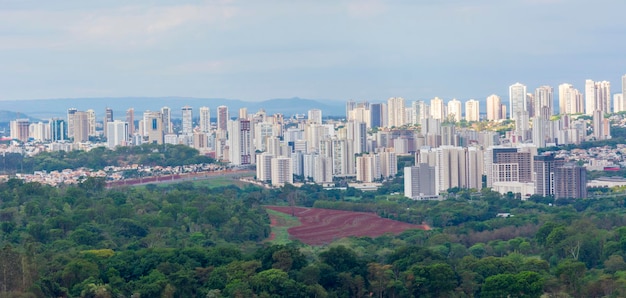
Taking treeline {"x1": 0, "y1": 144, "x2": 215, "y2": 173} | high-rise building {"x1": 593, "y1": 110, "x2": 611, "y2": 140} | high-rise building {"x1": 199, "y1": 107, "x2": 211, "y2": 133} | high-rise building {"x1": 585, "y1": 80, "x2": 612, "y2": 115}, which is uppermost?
high-rise building {"x1": 585, "y1": 80, "x2": 612, "y2": 115}

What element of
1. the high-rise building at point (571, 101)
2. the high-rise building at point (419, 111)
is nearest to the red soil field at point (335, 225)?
the high-rise building at point (419, 111)

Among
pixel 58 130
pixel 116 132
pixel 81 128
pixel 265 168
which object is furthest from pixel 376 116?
pixel 265 168

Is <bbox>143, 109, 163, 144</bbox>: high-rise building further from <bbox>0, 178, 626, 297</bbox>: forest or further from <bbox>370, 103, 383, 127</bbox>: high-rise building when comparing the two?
<bbox>0, 178, 626, 297</bbox>: forest

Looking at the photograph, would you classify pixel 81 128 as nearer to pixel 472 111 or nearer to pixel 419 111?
pixel 419 111

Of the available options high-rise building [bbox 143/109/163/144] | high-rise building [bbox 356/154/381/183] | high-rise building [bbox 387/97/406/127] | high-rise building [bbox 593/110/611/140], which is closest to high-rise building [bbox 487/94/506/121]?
high-rise building [bbox 387/97/406/127]

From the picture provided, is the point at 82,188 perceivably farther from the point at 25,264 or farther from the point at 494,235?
the point at 25,264

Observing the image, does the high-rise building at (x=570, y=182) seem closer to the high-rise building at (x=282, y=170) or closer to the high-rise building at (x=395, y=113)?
the high-rise building at (x=282, y=170)

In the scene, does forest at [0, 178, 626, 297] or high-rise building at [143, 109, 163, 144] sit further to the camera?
high-rise building at [143, 109, 163, 144]
